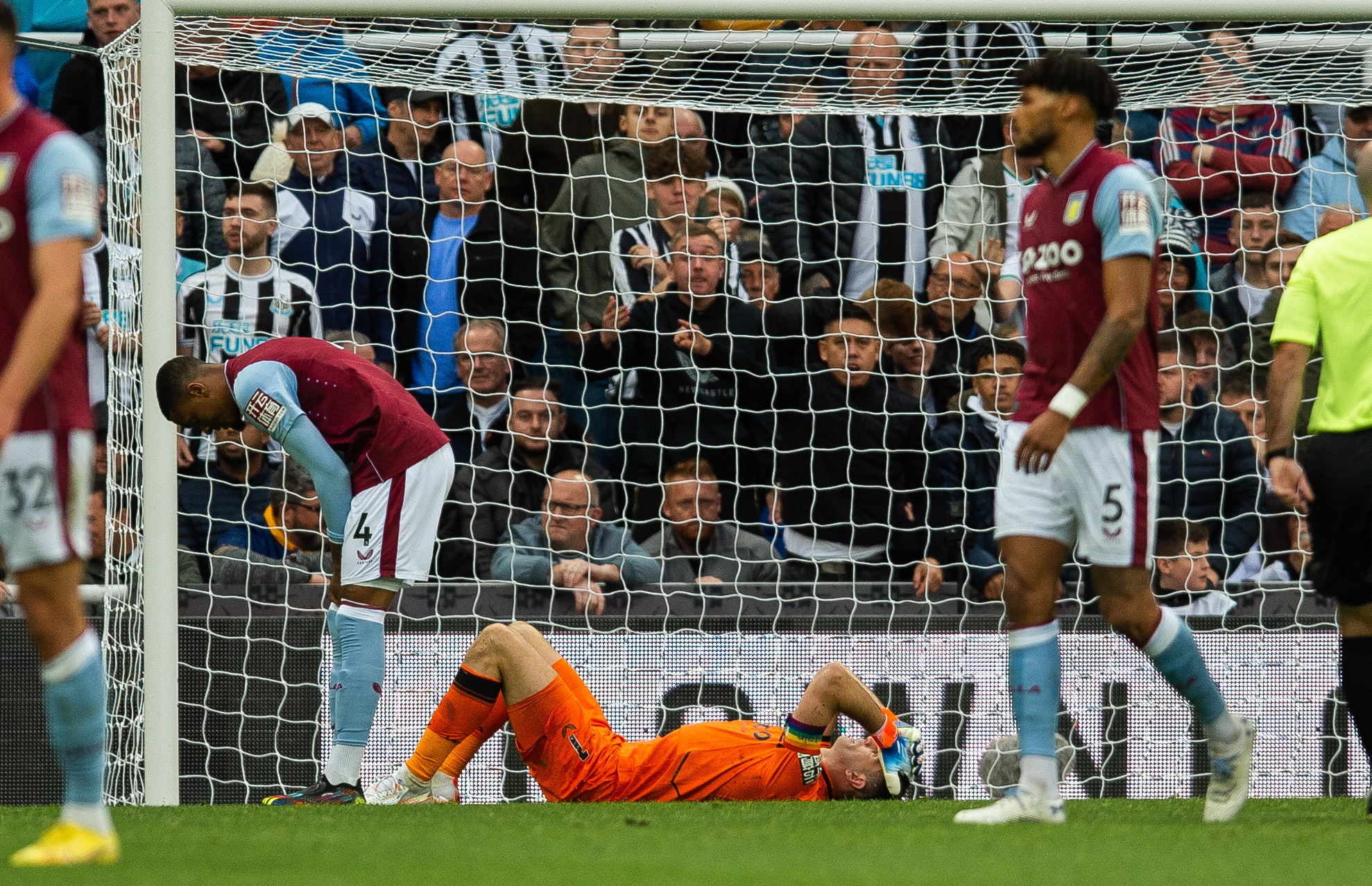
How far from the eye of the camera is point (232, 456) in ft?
25.6

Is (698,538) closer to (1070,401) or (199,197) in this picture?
(199,197)

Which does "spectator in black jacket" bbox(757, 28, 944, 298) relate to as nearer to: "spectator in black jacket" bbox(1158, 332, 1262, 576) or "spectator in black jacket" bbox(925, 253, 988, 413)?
"spectator in black jacket" bbox(925, 253, 988, 413)

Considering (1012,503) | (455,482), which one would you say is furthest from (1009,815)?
(455,482)

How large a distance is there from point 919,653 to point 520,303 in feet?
9.05

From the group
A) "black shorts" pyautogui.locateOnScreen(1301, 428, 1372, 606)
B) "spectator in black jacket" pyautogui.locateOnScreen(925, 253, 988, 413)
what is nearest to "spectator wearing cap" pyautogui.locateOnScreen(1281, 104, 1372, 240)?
"spectator in black jacket" pyautogui.locateOnScreen(925, 253, 988, 413)

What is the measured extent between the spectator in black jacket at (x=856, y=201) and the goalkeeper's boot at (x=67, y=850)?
222 inches

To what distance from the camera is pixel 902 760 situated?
603 cm

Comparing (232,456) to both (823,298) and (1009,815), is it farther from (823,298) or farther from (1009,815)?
(1009,815)

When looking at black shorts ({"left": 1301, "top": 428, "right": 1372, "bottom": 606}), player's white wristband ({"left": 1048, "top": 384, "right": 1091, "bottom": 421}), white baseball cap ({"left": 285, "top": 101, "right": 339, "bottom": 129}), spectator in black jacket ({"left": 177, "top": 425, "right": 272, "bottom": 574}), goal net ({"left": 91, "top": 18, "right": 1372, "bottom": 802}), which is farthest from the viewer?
white baseball cap ({"left": 285, "top": 101, "right": 339, "bottom": 129})

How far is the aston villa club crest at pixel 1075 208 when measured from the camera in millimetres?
4336

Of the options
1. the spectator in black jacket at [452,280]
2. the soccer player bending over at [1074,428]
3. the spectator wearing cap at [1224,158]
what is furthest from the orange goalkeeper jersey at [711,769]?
the spectator wearing cap at [1224,158]

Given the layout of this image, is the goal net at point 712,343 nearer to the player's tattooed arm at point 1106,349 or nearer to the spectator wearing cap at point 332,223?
the spectator wearing cap at point 332,223

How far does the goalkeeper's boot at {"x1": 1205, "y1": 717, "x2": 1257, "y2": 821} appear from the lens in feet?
15.2

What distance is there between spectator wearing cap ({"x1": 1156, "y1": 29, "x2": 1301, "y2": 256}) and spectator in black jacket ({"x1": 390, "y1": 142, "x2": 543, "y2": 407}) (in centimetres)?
342
